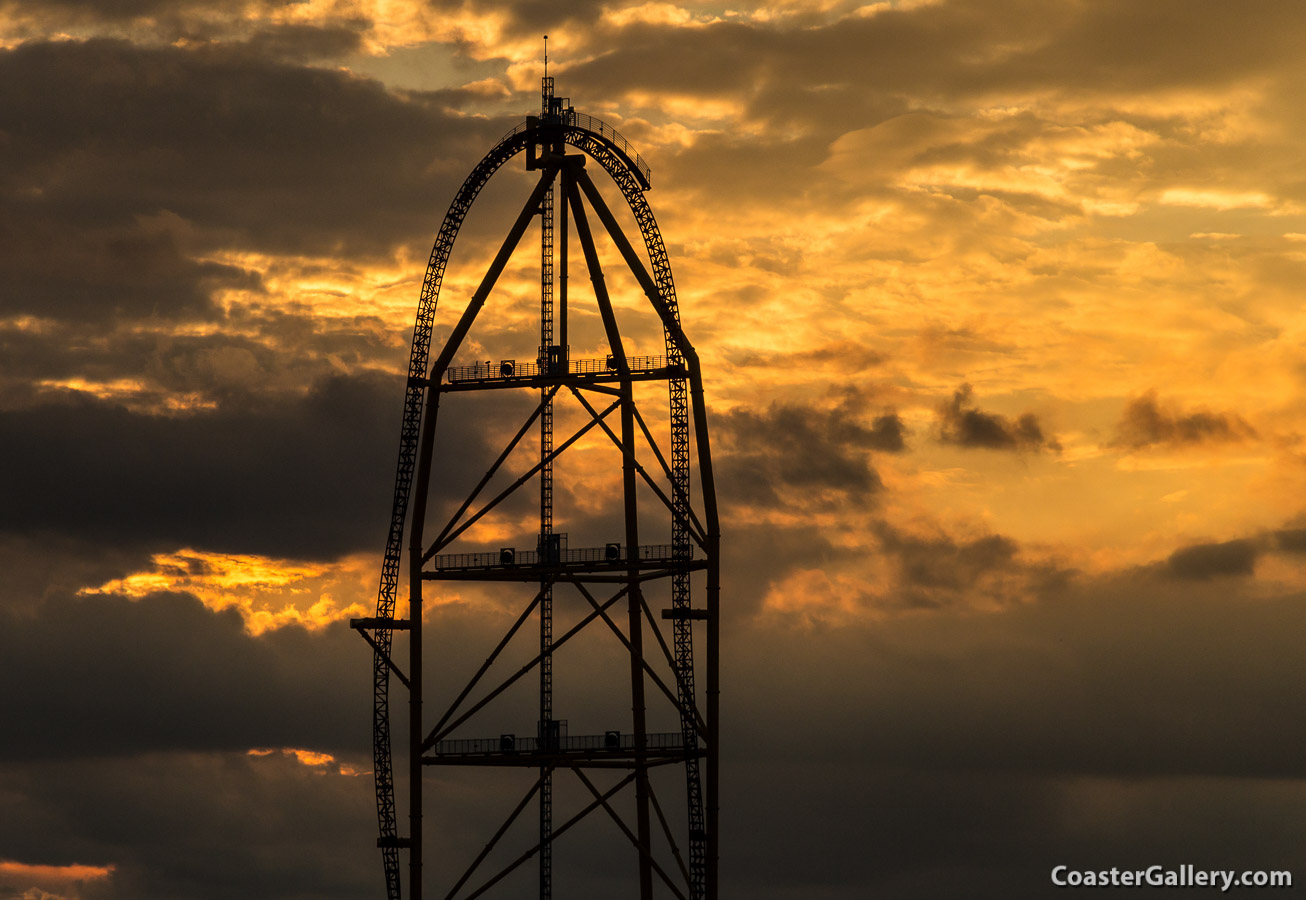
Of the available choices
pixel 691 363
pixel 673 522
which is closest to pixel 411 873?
pixel 673 522

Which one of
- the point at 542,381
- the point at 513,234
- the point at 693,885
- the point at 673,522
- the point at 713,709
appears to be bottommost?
the point at 693,885

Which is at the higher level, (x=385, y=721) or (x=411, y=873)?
(x=385, y=721)

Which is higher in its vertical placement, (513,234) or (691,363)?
(513,234)

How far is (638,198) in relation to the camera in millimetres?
86250

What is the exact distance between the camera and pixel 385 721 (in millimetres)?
88125

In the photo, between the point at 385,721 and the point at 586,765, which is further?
the point at 385,721

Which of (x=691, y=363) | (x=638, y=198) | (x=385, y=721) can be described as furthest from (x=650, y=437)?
(x=385, y=721)

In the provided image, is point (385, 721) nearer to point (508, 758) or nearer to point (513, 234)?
point (508, 758)

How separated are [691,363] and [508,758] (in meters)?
17.3

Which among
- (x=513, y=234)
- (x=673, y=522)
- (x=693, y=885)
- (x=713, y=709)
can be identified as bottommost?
(x=693, y=885)

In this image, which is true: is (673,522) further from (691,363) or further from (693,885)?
(693,885)

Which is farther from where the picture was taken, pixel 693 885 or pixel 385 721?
pixel 385 721

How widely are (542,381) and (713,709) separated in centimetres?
1477

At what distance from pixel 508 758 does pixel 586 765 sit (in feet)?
10.1
